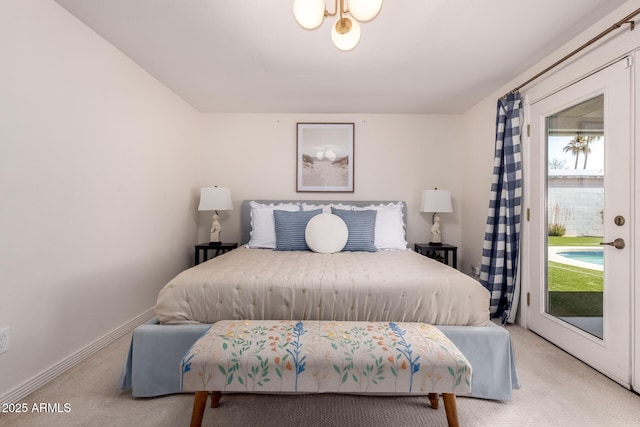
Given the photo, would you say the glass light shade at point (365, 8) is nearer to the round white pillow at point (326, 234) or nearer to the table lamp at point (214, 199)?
the round white pillow at point (326, 234)

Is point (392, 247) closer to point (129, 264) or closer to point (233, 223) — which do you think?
point (233, 223)

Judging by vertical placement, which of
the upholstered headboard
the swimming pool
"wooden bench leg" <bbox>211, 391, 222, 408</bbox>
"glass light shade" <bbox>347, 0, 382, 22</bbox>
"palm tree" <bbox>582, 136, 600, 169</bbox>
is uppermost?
"glass light shade" <bbox>347, 0, 382, 22</bbox>

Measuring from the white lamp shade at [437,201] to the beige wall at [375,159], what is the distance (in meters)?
0.34

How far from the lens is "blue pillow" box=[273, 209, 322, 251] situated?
308cm

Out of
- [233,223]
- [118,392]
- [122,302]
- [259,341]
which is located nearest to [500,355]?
[259,341]

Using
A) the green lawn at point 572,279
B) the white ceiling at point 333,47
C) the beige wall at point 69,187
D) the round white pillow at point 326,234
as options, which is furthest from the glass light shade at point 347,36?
the green lawn at point 572,279

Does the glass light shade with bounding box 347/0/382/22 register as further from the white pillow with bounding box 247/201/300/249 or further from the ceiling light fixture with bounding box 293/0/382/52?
the white pillow with bounding box 247/201/300/249

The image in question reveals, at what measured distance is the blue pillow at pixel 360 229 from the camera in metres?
3.06

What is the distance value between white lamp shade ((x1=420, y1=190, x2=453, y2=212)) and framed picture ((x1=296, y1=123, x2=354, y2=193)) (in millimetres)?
984

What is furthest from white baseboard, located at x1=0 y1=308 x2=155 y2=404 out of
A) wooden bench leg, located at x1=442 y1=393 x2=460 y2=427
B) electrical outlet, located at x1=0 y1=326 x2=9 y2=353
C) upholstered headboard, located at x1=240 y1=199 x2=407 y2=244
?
wooden bench leg, located at x1=442 y1=393 x2=460 y2=427

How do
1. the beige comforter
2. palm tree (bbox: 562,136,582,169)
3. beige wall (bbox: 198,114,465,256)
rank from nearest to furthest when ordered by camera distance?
the beige comforter < palm tree (bbox: 562,136,582,169) < beige wall (bbox: 198,114,465,256)

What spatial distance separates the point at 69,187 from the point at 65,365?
1.20 m

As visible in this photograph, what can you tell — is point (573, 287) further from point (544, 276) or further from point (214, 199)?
point (214, 199)

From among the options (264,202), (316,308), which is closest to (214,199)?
(264,202)
